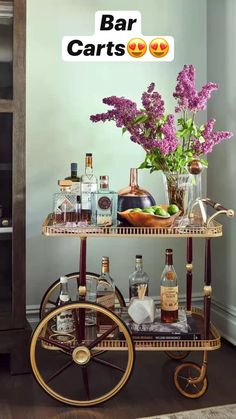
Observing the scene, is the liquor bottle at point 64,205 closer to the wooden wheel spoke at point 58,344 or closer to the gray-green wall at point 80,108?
the wooden wheel spoke at point 58,344

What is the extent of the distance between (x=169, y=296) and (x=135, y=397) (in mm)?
410

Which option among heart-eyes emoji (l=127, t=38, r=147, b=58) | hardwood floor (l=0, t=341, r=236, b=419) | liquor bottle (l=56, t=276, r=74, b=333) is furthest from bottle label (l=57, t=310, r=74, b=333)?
heart-eyes emoji (l=127, t=38, r=147, b=58)

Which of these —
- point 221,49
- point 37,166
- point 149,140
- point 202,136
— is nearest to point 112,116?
point 149,140

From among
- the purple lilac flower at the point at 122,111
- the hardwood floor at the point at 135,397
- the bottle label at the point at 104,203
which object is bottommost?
the hardwood floor at the point at 135,397

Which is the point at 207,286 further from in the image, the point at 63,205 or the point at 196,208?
the point at 63,205

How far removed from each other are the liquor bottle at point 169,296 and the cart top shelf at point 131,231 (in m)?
0.19

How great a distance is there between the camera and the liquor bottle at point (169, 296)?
240cm

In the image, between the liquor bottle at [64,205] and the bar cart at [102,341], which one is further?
the liquor bottle at [64,205]

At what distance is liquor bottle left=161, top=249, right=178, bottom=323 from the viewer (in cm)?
240

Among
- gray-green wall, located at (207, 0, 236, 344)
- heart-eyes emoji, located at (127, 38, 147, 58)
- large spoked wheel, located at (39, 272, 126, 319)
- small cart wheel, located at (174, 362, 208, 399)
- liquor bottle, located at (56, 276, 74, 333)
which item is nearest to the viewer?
small cart wheel, located at (174, 362, 208, 399)

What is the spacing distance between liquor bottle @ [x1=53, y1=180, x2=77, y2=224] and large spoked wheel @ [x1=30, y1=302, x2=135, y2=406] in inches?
13.9

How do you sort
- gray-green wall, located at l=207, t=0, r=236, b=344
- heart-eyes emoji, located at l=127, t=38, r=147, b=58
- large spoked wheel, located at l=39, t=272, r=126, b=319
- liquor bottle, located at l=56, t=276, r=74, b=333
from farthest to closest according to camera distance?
heart-eyes emoji, located at l=127, t=38, r=147, b=58
gray-green wall, located at l=207, t=0, r=236, b=344
large spoked wheel, located at l=39, t=272, r=126, b=319
liquor bottle, located at l=56, t=276, r=74, b=333

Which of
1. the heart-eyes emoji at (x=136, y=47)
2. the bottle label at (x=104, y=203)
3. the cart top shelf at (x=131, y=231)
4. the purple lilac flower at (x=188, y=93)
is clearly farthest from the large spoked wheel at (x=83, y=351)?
the heart-eyes emoji at (x=136, y=47)

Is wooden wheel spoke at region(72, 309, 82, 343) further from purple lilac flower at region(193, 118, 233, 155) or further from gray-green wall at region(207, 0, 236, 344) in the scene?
gray-green wall at region(207, 0, 236, 344)
